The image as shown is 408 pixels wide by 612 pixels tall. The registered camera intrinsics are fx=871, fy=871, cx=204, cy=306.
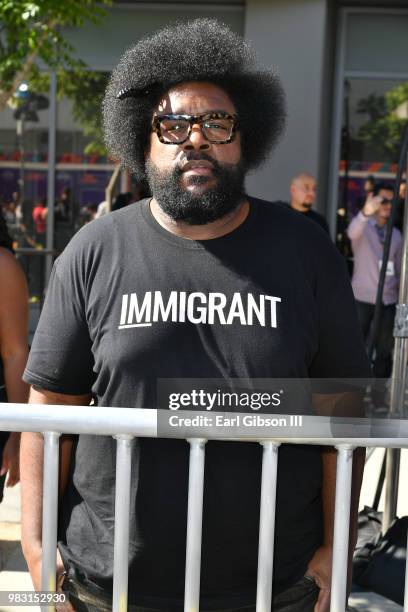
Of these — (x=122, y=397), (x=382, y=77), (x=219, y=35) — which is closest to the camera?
(x=122, y=397)

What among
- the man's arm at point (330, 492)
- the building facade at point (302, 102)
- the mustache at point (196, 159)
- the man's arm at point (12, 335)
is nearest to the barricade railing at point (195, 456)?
the man's arm at point (330, 492)

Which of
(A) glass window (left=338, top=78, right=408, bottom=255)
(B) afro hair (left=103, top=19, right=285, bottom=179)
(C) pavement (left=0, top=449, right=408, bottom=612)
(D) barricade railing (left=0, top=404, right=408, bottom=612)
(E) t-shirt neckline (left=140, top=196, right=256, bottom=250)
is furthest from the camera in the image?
(A) glass window (left=338, top=78, right=408, bottom=255)

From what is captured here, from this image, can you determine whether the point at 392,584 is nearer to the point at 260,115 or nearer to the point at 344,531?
the point at 344,531

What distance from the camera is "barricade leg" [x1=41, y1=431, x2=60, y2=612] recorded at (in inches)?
71.8

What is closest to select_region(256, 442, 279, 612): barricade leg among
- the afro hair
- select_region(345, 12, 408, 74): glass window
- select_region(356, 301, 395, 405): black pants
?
the afro hair

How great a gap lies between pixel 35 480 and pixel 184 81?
1009 millimetres

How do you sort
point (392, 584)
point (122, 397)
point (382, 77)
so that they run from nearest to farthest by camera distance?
1. point (122, 397)
2. point (392, 584)
3. point (382, 77)

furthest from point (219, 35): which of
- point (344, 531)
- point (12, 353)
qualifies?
point (12, 353)

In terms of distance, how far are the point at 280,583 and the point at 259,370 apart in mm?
483

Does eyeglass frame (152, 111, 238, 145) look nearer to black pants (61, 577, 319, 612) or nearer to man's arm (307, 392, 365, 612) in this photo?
man's arm (307, 392, 365, 612)

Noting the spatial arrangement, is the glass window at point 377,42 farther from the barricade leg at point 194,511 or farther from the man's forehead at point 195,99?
the barricade leg at point 194,511

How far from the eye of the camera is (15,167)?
36.6 feet

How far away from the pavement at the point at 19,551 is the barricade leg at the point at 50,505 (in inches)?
5.7

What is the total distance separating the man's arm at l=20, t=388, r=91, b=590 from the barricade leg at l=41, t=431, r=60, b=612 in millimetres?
105
